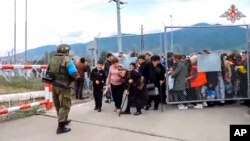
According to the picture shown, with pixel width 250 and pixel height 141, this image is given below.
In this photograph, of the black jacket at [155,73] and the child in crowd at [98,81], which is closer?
the black jacket at [155,73]

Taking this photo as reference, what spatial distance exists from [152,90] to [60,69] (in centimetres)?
320

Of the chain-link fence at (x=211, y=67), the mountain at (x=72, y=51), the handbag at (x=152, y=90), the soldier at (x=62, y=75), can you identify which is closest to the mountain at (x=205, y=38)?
the chain-link fence at (x=211, y=67)

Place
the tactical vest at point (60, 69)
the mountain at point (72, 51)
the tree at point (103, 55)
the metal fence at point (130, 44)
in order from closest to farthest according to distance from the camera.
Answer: the tactical vest at point (60, 69) < the metal fence at point (130, 44) < the tree at point (103, 55) < the mountain at point (72, 51)

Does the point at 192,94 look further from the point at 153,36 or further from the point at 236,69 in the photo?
the point at 153,36

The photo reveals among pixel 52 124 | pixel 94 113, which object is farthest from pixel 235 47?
pixel 52 124

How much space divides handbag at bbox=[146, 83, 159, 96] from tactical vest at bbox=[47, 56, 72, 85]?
294 centimetres

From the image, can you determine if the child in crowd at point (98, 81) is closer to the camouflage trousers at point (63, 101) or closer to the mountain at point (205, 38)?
the mountain at point (205, 38)

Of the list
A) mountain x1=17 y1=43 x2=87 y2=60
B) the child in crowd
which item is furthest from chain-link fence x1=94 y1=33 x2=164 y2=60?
the child in crowd

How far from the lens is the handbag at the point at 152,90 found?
1055cm

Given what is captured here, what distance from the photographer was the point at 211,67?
10.4 meters

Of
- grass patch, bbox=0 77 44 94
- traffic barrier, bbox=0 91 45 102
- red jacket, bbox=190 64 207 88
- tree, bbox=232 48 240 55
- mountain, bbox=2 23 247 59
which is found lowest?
traffic barrier, bbox=0 91 45 102

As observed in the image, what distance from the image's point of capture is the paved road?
25.5 ft

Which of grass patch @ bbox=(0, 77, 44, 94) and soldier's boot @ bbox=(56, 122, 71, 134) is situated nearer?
soldier's boot @ bbox=(56, 122, 71, 134)

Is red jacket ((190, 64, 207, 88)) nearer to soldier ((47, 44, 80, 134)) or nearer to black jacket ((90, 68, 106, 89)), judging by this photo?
black jacket ((90, 68, 106, 89))
